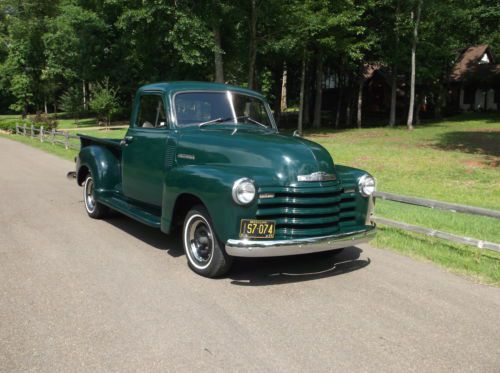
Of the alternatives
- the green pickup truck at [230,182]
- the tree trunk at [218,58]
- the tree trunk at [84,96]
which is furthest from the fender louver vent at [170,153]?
the tree trunk at [84,96]

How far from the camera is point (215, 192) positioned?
5043 mm

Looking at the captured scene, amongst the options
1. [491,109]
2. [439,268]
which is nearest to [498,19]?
[491,109]

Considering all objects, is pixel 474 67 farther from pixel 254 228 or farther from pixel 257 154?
pixel 254 228

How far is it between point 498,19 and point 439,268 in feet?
122

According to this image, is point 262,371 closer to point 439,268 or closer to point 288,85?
point 439,268

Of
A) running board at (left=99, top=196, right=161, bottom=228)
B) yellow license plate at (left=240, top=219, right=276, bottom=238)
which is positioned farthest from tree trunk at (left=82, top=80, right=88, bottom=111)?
yellow license plate at (left=240, top=219, right=276, bottom=238)

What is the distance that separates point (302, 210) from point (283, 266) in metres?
1.05

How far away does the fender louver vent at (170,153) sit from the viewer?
6.11 metres

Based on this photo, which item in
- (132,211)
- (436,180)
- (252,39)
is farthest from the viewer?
(252,39)

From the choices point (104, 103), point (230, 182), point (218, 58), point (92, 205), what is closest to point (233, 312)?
point (230, 182)

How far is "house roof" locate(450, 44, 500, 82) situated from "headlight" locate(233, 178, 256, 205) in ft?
150

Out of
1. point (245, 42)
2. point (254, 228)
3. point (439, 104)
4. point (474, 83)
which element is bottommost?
point (254, 228)

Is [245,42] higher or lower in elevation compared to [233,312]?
higher

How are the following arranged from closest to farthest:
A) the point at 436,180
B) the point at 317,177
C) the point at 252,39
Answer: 1. the point at 317,177
2. the point at 436,180
3. the point at 252,39
